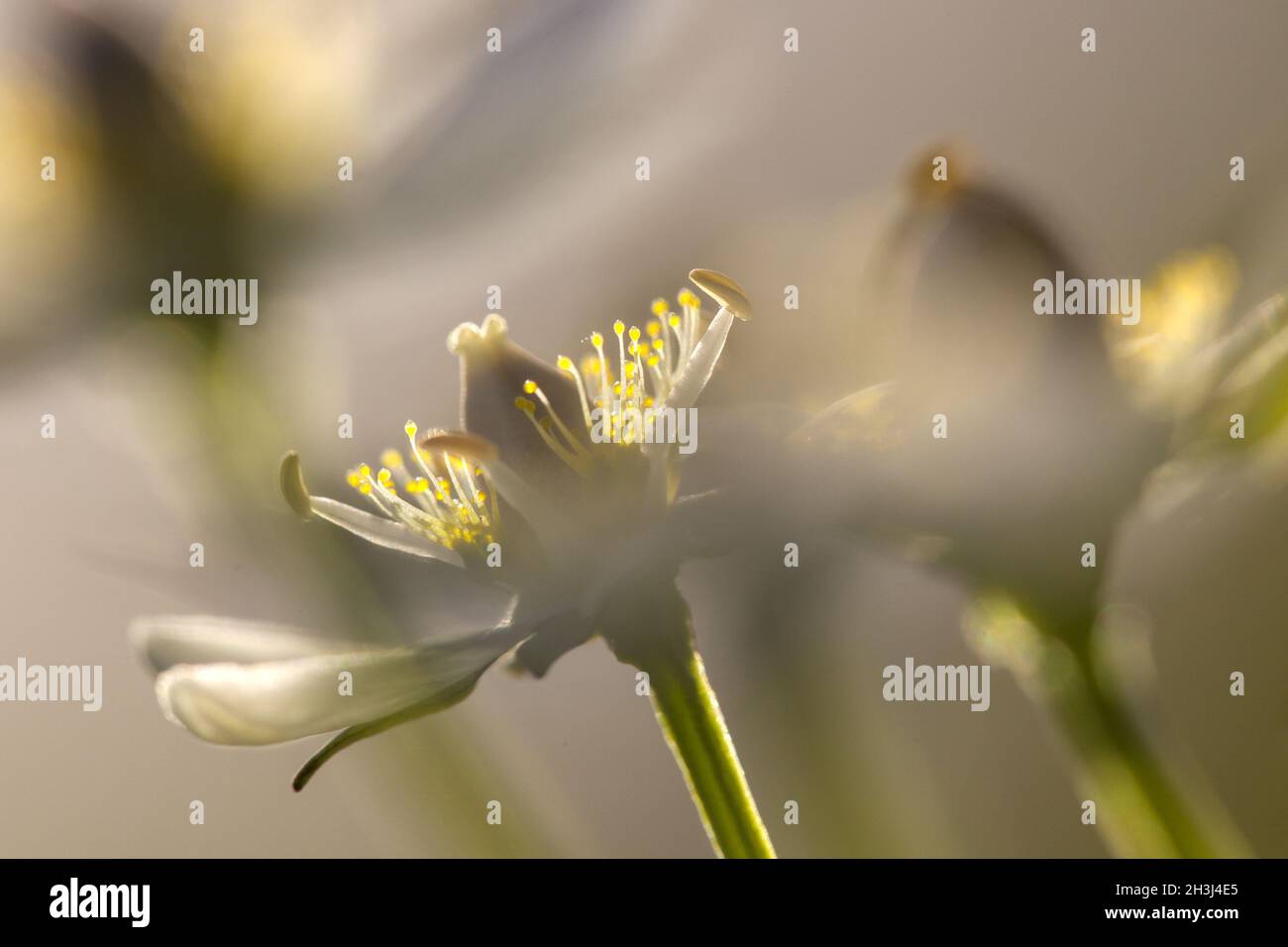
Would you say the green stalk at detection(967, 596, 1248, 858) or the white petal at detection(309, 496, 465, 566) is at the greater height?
the white petal at detection(309, 496, 465, 566)

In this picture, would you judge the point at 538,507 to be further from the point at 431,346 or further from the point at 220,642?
the point at 431,346

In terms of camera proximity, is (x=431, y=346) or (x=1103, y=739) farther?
(x=431, y=346)

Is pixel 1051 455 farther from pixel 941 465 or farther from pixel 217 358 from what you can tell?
pixel 217 358

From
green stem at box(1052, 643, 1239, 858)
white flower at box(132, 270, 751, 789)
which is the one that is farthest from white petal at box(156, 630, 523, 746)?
green stem at box(1052, 643, 1239, 858)

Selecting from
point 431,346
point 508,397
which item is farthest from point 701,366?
point 431,346

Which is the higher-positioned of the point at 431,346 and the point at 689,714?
the point at 431,346

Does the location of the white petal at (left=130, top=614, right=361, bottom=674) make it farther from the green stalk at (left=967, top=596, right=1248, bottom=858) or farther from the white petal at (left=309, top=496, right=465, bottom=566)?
the green stalk at (left=967, top=596, right=1248, bottom=858)

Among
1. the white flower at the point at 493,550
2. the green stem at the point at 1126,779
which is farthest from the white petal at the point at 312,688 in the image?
the green stem at the point at 1126,779
